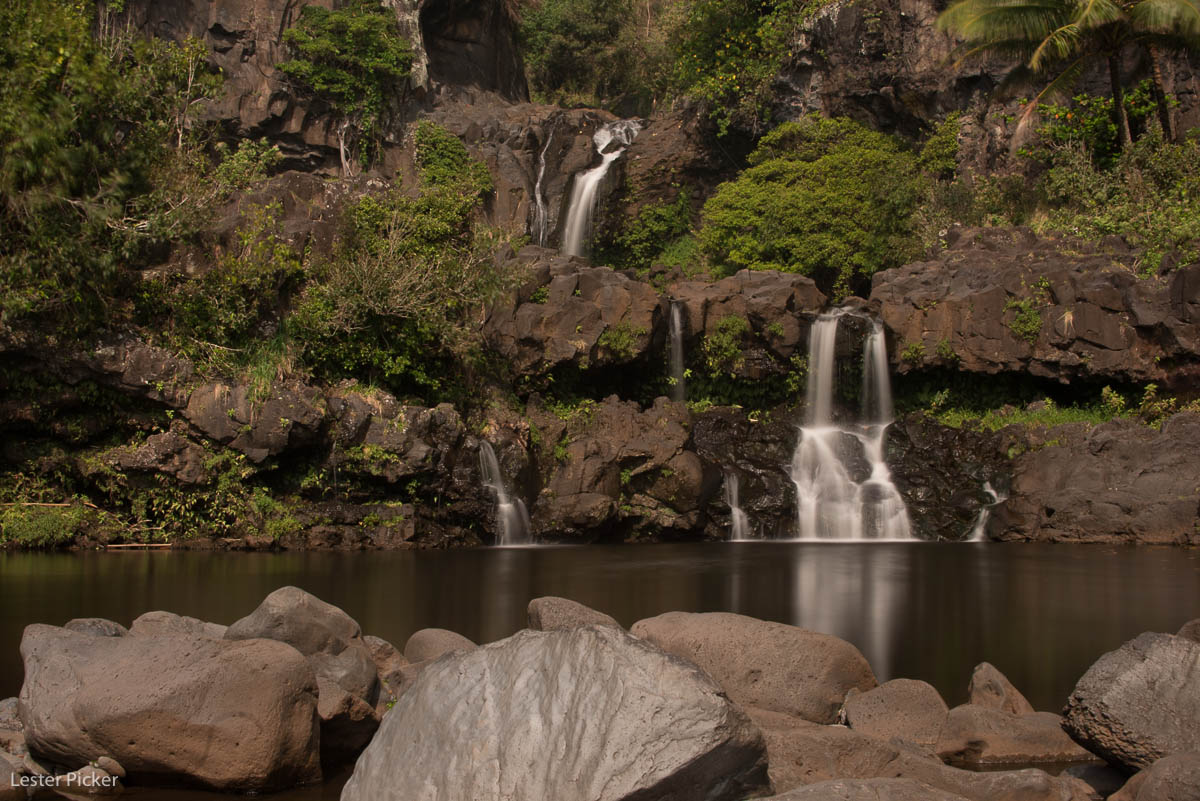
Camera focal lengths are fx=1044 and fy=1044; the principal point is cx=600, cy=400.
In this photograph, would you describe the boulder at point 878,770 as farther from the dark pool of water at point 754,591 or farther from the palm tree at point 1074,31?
the palm tree at point 1074,31

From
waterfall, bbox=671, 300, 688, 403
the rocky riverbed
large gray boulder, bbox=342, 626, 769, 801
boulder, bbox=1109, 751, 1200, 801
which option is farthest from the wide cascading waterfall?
boulder, bbox=1109, 751, 1200, 801

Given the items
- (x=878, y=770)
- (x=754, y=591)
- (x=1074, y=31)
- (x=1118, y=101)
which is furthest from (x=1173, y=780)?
(x=1118, y=101)

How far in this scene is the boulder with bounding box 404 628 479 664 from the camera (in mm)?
8836

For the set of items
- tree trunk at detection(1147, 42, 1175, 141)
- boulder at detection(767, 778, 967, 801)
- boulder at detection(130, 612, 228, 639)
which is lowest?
boulder at detection(130, 612, 228, 639)

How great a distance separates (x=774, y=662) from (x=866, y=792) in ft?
9.56

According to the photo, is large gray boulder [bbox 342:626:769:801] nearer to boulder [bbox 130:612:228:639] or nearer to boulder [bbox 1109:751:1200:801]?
boulder [bbox 1109:751:1200:801]

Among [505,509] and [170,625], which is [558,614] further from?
[505,509]

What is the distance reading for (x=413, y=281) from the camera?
21.8 metres

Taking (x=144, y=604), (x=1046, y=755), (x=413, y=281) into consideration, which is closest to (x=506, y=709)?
(x=1046, y=755)

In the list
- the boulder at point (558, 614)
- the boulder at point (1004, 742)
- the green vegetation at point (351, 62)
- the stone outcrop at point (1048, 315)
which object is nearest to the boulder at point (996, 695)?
the boulder at point (1004, 742)

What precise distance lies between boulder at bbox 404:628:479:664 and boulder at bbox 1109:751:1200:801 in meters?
5.14

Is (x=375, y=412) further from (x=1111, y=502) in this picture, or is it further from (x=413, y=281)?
(x=1111, y=502)

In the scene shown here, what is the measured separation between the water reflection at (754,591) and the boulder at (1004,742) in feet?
4.10

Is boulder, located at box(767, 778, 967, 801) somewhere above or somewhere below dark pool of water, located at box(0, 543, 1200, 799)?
above
